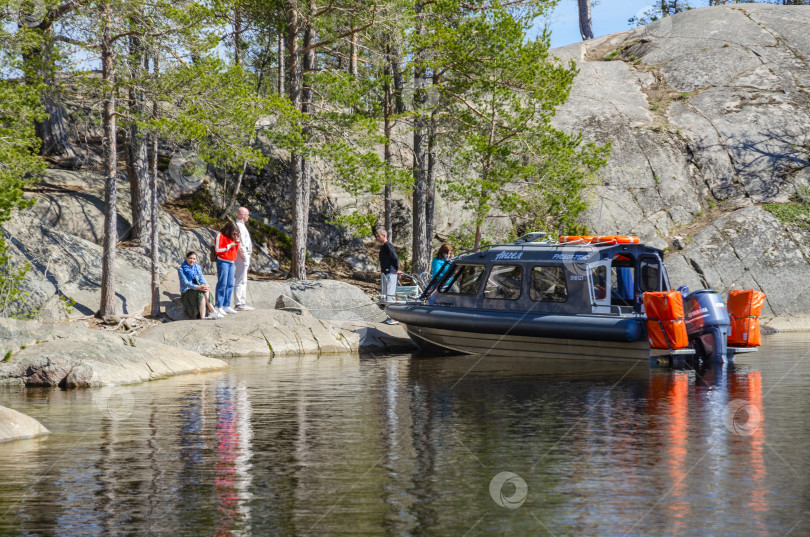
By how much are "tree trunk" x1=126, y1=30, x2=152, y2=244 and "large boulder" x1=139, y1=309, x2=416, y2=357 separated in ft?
14.9

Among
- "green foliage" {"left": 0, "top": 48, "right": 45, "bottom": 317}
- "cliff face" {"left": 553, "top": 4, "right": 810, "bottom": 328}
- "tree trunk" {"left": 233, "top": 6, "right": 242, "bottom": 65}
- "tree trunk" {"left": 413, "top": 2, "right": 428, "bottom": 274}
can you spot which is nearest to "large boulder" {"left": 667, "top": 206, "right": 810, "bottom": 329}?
"cliff face" {"left": 553, "top": 4, "right": 810, "bottom": 328}

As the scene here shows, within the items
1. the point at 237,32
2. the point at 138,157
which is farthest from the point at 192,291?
the point at 237,32

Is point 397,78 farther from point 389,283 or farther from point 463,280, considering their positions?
point 463,280

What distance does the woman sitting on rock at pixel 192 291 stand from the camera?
59.1 feet

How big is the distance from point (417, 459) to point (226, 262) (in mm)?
11251

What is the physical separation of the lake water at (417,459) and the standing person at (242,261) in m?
5.81

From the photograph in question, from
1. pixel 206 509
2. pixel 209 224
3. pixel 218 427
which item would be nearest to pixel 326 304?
pixel 209 224

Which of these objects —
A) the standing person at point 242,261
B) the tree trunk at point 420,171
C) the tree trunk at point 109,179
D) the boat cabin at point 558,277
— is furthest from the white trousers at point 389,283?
the tree trunk at point 109,179

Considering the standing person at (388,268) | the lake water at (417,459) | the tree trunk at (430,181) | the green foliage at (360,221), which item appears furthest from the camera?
the tree trunk at (430,181)

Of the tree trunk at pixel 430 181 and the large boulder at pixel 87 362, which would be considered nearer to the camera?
the large boulder at pixel 87 362

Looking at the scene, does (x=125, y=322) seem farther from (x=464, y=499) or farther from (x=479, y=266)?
(x=464, y=499)

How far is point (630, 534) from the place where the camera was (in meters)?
5.10

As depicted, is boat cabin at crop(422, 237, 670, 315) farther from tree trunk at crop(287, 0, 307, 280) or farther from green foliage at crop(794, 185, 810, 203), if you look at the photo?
green foliage at crop(794, 185, 810, 203)

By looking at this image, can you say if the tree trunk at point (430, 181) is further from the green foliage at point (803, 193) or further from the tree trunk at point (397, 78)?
the green foliage at point (803, 193)
